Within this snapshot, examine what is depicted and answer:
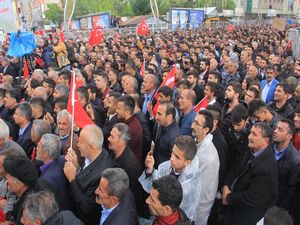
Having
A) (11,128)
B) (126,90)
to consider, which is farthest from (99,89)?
(11,128)

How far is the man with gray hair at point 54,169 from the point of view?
11.7ft

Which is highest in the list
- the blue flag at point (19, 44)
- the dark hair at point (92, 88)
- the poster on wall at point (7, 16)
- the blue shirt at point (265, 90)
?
the poster on wall at point (7, 16)

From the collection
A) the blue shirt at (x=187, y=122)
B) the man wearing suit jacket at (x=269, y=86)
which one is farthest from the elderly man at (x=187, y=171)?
the man wearing suit jacket at (x=269, y=86)

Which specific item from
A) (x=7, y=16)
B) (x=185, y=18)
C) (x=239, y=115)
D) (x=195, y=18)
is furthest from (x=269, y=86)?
(x=195, y=18)

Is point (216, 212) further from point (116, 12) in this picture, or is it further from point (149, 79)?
point (116, 12)

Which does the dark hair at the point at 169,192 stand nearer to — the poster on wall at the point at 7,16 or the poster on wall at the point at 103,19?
the poster on wall at the point at 7,16

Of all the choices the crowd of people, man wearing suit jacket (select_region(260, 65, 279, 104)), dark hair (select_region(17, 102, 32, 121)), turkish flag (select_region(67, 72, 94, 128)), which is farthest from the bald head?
man wearing suit jacket (select_region(260, 65, 279, 104))

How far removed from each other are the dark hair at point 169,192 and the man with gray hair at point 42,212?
0.72 meters

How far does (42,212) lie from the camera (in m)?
2.67

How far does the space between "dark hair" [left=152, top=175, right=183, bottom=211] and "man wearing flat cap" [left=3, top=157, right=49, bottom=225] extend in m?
1.13

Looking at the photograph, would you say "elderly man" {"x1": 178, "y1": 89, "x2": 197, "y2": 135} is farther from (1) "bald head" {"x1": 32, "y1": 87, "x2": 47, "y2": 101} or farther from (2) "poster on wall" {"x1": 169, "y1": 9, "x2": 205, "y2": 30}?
(2) "poster on wall" {"x1": 169, "y1": 9, "x2": 205, "y2": 30}

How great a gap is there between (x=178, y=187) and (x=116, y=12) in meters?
64.5

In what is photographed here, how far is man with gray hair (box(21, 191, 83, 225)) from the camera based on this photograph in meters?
2.65

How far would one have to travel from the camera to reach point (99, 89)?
7312 millimetres
